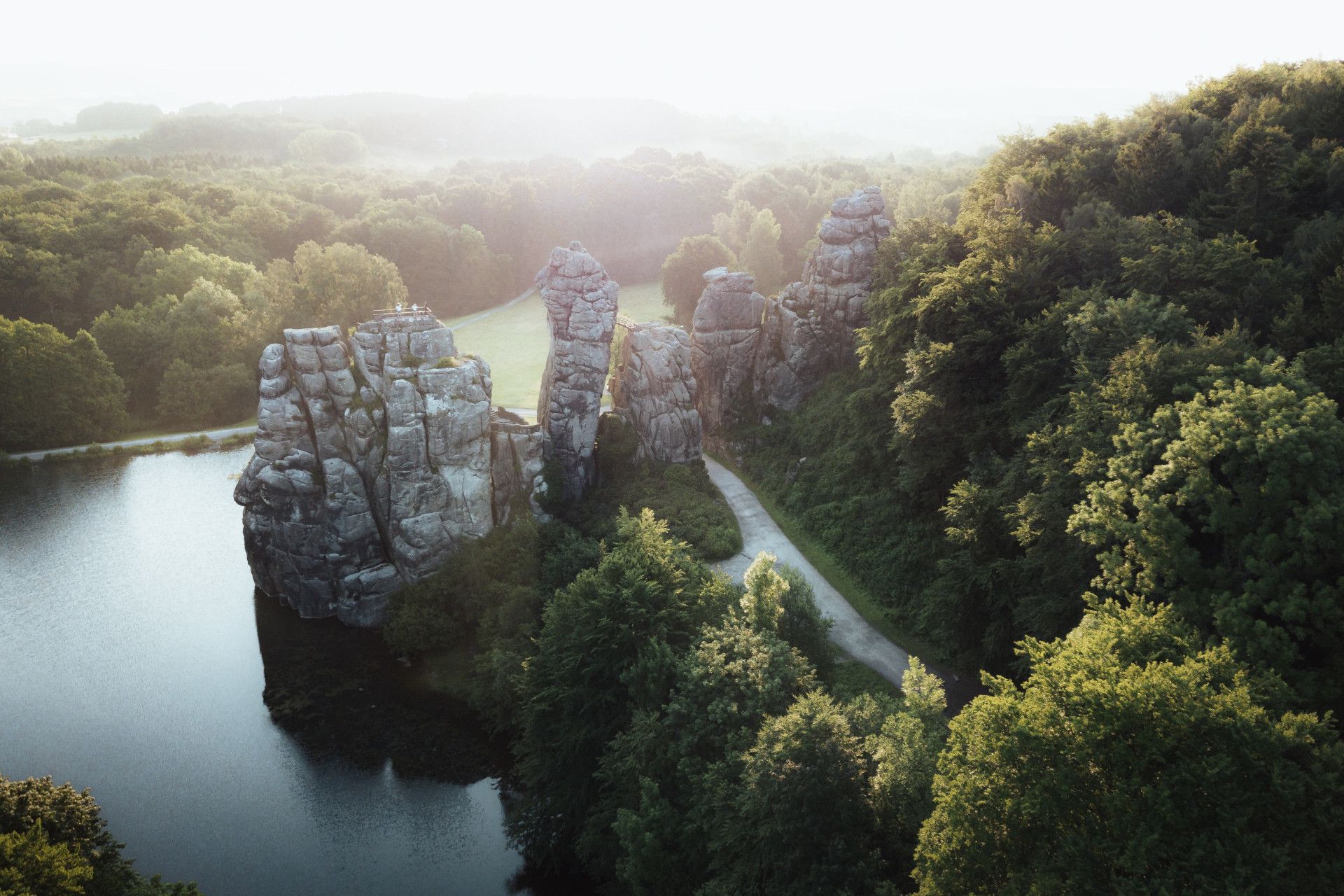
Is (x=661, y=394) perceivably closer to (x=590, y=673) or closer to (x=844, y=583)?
(x=844, y=583)

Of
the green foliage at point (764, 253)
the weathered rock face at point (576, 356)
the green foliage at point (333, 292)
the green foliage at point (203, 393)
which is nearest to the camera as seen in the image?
the weathered rock face at point (576, 356)

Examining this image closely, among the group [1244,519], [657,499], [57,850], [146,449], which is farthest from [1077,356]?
[146,449]

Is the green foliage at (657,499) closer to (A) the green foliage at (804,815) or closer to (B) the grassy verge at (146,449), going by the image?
(A) the green foliage at (804,815)

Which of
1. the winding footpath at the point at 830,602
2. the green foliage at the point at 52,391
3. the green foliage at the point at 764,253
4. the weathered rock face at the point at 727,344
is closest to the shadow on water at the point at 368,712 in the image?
the winding footpath at the point at 830,602

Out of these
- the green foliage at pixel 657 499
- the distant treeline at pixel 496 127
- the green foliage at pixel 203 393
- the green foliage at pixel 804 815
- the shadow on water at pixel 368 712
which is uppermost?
the distant treeline at pixel 496 127

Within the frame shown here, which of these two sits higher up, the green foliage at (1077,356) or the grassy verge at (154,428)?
the green foliage at (1077,356)

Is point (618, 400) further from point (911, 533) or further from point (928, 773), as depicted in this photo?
point (928, 773)

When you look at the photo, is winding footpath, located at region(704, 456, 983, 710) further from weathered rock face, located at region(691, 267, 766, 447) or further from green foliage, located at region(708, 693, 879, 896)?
green foliage, located at region(708, 693, 879, 896)

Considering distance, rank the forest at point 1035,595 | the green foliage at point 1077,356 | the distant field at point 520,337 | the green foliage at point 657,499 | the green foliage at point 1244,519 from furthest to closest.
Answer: the distant field at point 520,337, the green foliage at point 657,499, the green foliage at point 1077,356, the green foliage at point 1244,519, the forest at point 1035,595

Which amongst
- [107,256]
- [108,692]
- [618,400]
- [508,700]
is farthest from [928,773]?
[107,256]
